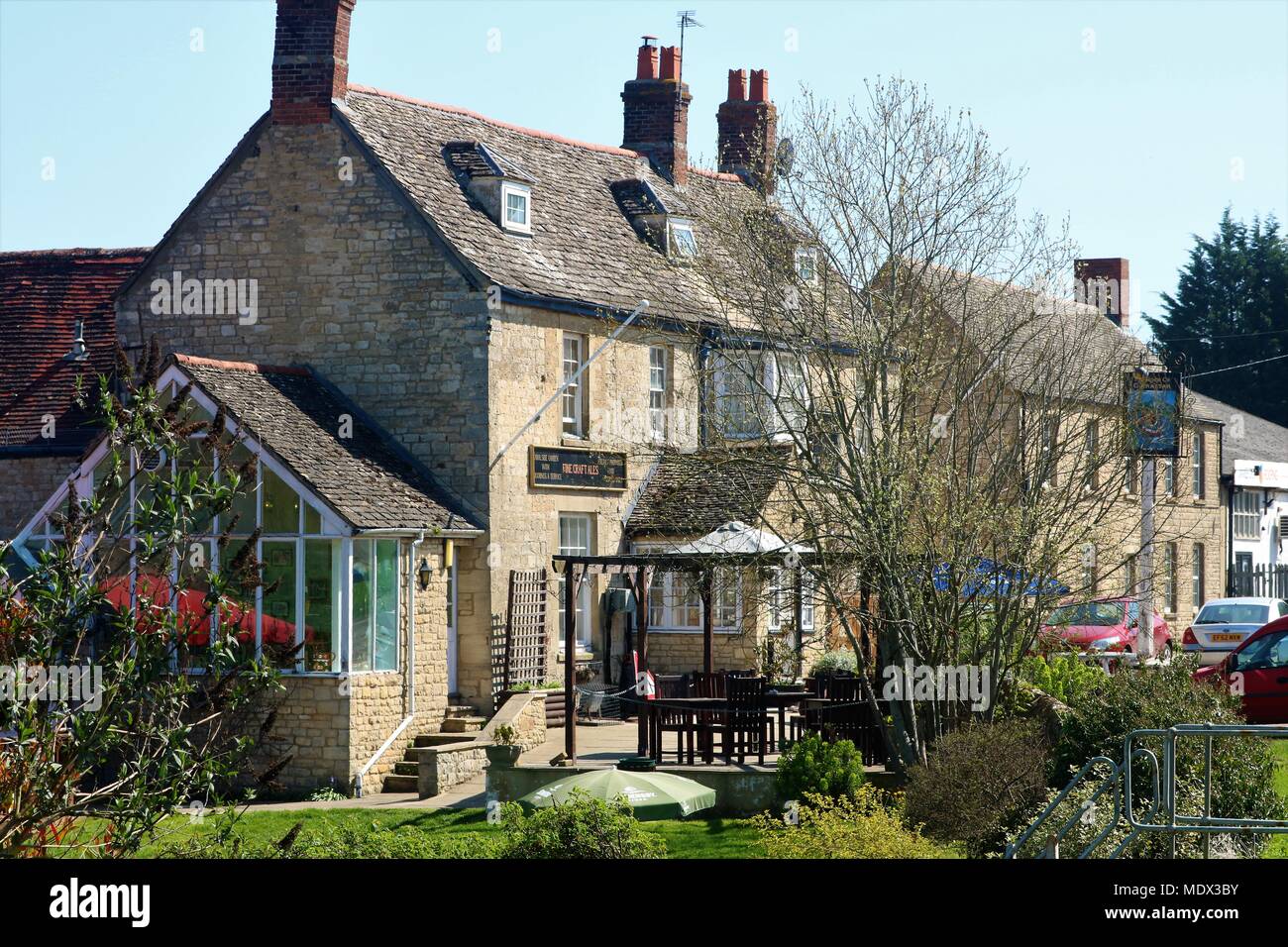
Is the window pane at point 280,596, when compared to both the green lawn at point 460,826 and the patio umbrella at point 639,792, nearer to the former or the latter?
the green lawn at point 460,826

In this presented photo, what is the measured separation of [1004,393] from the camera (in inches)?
741

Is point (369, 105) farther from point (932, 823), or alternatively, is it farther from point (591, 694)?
point (932, 823)

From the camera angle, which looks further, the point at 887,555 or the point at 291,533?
the point at 291,533

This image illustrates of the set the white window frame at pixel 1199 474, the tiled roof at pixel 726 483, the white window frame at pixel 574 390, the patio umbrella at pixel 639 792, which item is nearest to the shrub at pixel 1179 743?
the patio umbrella at pixel 639 792

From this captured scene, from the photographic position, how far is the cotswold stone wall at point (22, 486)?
26969 millimetres

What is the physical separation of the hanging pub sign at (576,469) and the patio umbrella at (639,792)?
34.2 ft

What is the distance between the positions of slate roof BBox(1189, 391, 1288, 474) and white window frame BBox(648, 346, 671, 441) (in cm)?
2138

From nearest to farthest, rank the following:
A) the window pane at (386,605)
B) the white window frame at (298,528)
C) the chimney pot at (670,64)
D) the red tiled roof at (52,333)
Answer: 1. the white window frame at (298,528)
2. the window pane at (386,605)
3. the red tiled roof at (52,333)
4. the chimney pot at (670,64)

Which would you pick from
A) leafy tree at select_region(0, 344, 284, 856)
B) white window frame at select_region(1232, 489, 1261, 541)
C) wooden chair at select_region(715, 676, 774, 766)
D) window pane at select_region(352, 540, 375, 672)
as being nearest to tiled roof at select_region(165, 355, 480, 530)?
window pane at select_region(352, 540, 375, 672)

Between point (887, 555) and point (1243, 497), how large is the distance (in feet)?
109

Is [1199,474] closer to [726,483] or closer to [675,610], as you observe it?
[675,610]

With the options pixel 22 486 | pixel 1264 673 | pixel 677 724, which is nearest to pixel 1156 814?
pixel 677 724

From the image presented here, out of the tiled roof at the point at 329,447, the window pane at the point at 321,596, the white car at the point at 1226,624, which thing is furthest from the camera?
the white car at the point at 1226,624
